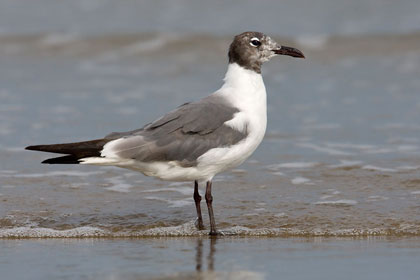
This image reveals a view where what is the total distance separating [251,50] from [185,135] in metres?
1.05

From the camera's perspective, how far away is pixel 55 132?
10672 millimetres

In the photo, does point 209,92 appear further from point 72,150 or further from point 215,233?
point 72,150

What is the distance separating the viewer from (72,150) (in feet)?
20.6

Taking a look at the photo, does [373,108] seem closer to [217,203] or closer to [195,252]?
[217,203]

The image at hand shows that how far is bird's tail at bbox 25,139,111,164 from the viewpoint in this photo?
246 inches

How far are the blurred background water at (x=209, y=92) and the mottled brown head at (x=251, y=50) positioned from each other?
4.08ft

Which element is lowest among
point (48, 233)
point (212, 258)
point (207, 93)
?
point (212, 258)

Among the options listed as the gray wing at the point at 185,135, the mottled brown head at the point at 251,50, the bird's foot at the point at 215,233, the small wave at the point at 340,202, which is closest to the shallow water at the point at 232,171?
the small wave at the point at 340,202

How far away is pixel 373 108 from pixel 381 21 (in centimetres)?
676

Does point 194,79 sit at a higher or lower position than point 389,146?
higher

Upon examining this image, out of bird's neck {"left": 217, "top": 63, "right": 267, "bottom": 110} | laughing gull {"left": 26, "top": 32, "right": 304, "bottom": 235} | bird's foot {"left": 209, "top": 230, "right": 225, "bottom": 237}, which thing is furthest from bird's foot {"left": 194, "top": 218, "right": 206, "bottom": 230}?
bird's neck {"left": 217, "top": 63, "right": 267, "bottom": 110}

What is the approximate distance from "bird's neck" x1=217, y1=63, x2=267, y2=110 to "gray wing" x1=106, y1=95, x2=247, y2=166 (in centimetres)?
18

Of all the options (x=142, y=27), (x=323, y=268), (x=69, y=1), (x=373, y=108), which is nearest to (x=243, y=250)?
(x=323, y=268)

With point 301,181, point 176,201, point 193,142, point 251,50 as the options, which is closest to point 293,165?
point 301,181
